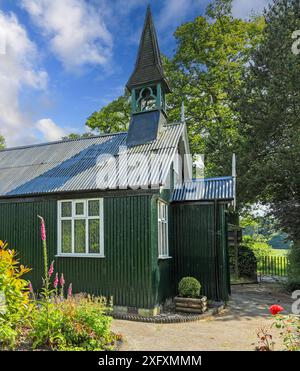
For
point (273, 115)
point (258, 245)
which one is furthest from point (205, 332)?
point (258, 245)

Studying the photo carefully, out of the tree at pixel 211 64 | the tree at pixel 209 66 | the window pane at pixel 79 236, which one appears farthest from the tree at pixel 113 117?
the window pane at pixel 79 236

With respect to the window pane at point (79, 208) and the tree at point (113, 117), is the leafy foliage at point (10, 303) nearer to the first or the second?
the window pane at point (79, 208)

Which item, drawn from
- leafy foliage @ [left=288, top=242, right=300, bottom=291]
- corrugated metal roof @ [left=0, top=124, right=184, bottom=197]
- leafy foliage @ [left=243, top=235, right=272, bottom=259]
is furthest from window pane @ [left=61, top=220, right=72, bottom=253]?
leafy foliage @ [left=243, top=235, right=272, bottom=259]

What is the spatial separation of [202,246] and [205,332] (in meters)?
3.15

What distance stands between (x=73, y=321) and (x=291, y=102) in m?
14.7

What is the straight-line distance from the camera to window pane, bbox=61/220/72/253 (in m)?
8.82

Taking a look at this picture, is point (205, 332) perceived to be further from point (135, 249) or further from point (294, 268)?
point (294, 268)

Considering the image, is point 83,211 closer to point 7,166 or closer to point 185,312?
point 185,312

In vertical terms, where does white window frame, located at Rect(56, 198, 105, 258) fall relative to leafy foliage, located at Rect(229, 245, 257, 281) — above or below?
above

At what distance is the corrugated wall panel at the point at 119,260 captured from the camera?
776 centimetres

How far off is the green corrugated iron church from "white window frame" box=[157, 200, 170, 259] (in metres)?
0.03

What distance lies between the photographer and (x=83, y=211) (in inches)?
345

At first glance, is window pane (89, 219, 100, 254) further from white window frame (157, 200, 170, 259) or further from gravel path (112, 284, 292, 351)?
gravel path (112, 284, 292, 351)

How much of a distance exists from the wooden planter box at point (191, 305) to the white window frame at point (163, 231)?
1.29 meters
